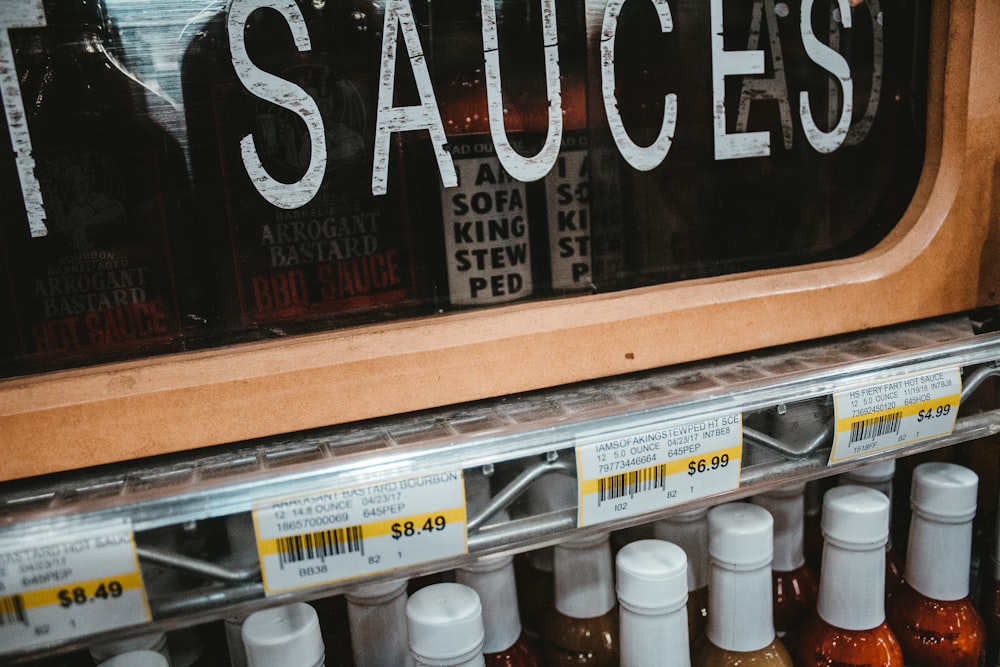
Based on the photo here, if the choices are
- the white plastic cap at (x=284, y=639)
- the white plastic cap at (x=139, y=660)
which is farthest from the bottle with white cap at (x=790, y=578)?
the white plastic cap at (x=139, y=660)

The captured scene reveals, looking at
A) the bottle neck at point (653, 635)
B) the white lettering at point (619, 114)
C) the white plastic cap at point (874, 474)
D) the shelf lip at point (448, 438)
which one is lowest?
the bottle neck at point (653, 635)

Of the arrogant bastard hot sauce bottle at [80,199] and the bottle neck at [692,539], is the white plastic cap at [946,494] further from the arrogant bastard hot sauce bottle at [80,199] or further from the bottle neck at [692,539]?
the arrogant bastard hot sauce bottle at [80,199]

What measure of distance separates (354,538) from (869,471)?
2.29 ft

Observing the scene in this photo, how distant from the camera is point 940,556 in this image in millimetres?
867

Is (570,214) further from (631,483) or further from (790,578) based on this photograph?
(790,578)

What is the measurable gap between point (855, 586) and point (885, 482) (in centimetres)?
21

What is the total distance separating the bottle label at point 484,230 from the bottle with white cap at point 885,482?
1.69 feet

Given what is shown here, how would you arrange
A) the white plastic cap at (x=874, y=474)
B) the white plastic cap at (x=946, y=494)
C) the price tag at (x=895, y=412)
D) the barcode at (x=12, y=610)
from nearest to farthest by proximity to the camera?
the barcode at (x=12, y=610) < the price tag at (x=895, y=412) < the white plastic cap at (x=946, y=494) < the white plastic cap at (x=874, y=474)

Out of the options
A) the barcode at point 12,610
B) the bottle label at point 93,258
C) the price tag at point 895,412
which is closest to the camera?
the barcode at point 12,610

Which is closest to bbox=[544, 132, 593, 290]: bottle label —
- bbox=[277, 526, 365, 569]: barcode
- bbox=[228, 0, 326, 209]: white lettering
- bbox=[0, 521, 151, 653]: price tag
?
bbox=[228, 0, 326, 209]: white lettering

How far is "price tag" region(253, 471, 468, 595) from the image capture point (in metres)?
0.55

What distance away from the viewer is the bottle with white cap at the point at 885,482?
95 cm

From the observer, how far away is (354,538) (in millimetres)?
562

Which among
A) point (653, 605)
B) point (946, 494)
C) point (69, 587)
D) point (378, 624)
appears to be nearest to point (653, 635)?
point (653, 605)
